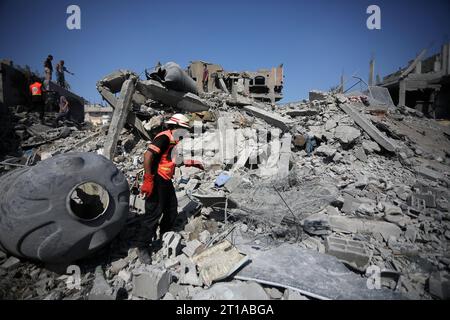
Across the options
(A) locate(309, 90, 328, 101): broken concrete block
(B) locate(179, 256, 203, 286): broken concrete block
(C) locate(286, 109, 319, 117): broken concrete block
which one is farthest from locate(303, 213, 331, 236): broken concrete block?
(A) locate(309, 90, 328, 101): broken concrete block

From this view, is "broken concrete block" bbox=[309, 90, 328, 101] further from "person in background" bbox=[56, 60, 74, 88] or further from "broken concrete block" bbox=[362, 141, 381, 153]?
"person in background" bbox=[56, 60, 74, 88]

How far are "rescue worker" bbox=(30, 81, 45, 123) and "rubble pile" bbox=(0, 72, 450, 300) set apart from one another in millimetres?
3852

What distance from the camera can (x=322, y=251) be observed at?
2.88 meters

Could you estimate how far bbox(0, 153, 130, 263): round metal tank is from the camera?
7.31 feet

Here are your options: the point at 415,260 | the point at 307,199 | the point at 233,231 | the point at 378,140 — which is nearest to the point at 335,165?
the point at 378,140

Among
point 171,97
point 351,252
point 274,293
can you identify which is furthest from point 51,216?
point 171,97

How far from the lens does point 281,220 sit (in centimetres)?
340

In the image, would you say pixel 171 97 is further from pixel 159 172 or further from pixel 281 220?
pixel 281 220

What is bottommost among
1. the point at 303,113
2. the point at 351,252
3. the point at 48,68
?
the point at 351,252

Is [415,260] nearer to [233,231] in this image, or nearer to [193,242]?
[233,231]

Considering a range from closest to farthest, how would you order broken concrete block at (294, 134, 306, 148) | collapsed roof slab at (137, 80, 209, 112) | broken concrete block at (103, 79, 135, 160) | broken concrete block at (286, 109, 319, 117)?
broken concrete block at (103, 79, 135, 160)
broken concrete block at (294, 134, 306, 148)
collapsed roof slab at (137, 80, 209, 112)
broken concrete block at (286, 109, 319, 117)

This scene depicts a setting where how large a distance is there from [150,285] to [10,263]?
1.51 m

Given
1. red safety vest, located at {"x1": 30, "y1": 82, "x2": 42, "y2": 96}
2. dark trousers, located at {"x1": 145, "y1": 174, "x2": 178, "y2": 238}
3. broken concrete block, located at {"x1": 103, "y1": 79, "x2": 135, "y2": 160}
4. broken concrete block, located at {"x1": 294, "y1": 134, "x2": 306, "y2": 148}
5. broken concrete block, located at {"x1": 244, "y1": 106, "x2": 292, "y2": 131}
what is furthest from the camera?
red safety vest, located at {"x1": 30, "y1": 82, "x2": 42, "y2": 96}
